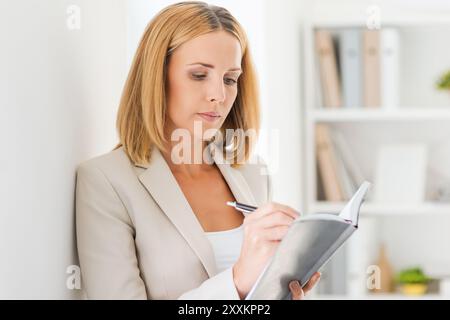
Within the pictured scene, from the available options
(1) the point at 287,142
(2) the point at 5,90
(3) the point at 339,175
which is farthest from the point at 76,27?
(3) the point at 339,175

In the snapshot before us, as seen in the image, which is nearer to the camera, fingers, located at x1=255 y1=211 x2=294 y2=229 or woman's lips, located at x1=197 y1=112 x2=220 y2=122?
fingers, located at x1=255 y1=211 x2=294 y2=229

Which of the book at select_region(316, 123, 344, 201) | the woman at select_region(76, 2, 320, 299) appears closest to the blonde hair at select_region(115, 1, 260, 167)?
the woman at select_region(76, 2, 320, 299)

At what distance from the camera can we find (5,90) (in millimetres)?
670

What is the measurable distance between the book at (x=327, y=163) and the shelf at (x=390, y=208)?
3cm

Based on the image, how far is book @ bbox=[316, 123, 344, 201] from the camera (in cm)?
217

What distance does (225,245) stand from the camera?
90 cm

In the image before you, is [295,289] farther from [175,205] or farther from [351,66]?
[351,66]

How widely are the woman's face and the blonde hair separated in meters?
0.01

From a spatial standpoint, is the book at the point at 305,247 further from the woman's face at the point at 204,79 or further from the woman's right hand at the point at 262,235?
the woman's face at the point at 204,79

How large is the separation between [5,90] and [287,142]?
4.59 feet

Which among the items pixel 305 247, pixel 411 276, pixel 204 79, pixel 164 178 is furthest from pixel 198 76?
pixel 411 276

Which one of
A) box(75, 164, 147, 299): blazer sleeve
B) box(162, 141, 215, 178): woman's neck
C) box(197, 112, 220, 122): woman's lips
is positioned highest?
box(197, 112, 220, 122): woman's lips

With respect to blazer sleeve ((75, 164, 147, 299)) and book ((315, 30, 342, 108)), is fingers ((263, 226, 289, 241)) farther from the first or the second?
book ((315, 30, 342, 108))
